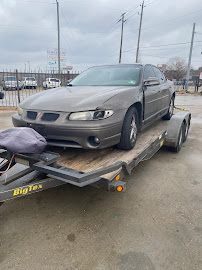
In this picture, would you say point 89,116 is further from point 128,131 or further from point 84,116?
point 128,131

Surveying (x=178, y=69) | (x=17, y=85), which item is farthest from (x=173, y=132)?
(x=178, y=69)

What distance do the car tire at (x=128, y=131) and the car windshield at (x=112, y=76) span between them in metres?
0.73

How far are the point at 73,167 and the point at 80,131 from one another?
1.47ft

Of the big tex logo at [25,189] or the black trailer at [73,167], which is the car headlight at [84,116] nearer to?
the black trailer at [73,167]

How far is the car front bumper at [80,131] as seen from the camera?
256cm

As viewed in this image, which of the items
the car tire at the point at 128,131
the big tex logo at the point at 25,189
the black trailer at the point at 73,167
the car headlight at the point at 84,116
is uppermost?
the car headlight at the point at 84,116

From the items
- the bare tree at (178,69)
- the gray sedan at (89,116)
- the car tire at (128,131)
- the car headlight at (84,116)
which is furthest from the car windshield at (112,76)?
the bare tree at (178,69)

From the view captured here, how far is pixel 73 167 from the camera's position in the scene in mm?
2584

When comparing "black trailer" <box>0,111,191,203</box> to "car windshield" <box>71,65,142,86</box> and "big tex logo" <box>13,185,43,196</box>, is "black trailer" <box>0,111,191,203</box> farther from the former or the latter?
"car windshield" <box>71,65,142,86</box>

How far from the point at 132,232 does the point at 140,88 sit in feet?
7.38

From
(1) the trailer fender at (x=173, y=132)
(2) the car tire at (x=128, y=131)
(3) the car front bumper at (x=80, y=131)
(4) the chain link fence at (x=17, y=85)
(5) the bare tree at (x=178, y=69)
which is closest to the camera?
(3) the car front bumper at (x=80, y=131)

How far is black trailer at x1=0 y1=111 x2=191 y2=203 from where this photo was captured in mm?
2109

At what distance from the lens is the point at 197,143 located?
5.50 m

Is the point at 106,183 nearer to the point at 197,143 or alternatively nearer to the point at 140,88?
the point at 140,88
